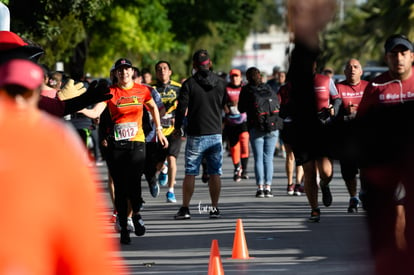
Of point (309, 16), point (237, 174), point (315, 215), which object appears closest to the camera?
point (309, 16)

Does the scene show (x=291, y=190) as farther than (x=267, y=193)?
Yes

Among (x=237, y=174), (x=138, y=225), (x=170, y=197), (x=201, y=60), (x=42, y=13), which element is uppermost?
(x=42, y=13)

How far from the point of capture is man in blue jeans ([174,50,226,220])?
13.5 metres

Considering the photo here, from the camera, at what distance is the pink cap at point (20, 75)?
3.15 metres

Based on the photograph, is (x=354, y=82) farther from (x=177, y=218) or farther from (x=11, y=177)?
(x=11, y=177)

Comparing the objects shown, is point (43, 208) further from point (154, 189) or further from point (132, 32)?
point (132, 32)

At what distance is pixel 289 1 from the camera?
3162 millimetres

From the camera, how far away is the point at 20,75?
3.16 m

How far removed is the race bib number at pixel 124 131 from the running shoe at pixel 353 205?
335 centimetres

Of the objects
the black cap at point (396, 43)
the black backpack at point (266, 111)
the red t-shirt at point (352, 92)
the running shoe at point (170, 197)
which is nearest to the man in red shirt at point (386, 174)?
the black cap at point (396, 43)

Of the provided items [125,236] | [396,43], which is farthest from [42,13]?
[396,43]

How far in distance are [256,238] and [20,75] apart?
8.53m

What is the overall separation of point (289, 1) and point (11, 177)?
36.7 inches

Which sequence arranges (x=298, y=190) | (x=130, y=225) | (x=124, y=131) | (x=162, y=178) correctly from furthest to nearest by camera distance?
1. (x=162, y=178)
2. (x=298, y=190)
3. (x=130, y=225)
4. (x=124, y=131)
